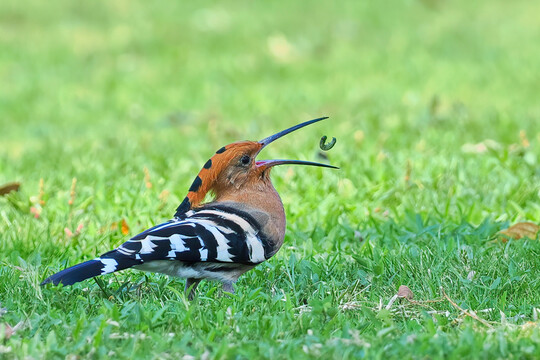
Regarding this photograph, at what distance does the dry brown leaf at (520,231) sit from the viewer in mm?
4677

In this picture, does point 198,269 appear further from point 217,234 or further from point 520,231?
point 520,231

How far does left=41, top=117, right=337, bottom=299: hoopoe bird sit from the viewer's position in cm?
341

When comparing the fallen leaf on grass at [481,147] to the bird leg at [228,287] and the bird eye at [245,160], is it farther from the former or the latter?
the bird leg at [228,287]

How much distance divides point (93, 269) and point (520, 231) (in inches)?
95.7

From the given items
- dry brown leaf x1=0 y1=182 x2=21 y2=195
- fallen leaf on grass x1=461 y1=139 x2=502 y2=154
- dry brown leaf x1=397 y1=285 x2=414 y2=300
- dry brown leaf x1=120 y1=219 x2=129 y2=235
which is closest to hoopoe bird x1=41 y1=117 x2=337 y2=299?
dry brown leaf x1=397 y1=285 x2=414 y2=300

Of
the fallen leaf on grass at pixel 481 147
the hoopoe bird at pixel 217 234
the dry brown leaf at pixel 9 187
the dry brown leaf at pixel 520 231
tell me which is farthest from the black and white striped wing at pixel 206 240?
the fallen leaf on grass at pixel 481 147

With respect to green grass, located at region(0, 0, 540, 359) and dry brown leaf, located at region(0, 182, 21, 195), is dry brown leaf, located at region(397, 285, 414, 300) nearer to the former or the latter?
green grass, located at region(0, 0, 540, 359)

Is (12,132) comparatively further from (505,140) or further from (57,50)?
(505,140)

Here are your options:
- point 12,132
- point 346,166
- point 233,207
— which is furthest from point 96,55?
point 233,207

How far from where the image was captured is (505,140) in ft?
23.2

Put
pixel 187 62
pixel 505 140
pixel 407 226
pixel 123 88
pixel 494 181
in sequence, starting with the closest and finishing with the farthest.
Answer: pixel 407 226
pixel 494 181
pixel 505 140
pixel 123 88
pixel 187 62

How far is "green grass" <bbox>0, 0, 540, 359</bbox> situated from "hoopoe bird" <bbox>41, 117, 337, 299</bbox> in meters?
0.14

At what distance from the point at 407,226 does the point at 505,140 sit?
8.12 feet

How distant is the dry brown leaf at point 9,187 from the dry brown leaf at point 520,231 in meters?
3.02
